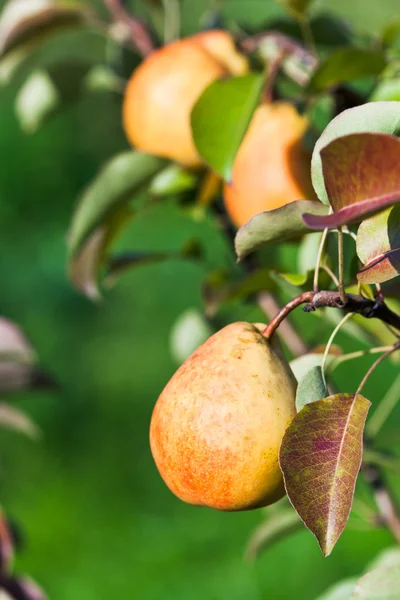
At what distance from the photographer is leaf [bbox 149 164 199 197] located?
946 millimetres

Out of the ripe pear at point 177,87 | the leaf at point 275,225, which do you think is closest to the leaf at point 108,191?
the ripe pear at point 177,87

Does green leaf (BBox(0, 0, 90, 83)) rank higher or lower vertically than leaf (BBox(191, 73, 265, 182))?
higher

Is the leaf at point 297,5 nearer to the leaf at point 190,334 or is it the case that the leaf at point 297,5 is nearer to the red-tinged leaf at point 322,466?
the leaf at point 190,334

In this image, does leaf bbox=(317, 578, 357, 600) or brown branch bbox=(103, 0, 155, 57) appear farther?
A: brown branch bbox=(103, 0, 155, 57)

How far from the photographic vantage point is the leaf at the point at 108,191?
2.84 feet

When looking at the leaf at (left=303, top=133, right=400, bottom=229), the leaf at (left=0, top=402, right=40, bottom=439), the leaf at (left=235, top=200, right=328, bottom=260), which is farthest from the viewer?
the leaf at (left=0, top=402, right=40, bottom=439)

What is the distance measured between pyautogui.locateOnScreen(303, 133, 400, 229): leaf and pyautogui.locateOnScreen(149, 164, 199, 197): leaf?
504 millimetres

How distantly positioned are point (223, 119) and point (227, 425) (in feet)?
1.13

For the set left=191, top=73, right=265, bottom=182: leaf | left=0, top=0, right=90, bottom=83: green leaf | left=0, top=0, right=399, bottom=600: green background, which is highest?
left=0, top=0, right=90, bottom=83: green leaf

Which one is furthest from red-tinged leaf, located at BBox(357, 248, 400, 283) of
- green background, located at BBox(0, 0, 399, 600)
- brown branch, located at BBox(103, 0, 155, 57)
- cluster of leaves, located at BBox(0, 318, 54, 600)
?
green background, located at BBox(0, 0, 399, 600)

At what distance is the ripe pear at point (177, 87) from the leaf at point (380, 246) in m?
0.39

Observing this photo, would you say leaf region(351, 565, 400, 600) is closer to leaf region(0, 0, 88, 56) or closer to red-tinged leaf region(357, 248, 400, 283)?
red-tinged leaf region(357, 248, 400, 283)

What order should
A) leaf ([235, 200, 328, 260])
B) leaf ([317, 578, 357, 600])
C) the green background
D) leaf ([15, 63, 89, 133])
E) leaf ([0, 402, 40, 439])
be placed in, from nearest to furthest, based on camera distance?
leaf ([235, 200, 328, 260])
leaf ([317, 578, 357, 600])
leaf ([0, 402, 40, 439])
leaf ([15, 63, 89, 133])
the green background

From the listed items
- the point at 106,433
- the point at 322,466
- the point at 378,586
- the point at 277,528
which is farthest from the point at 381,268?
the point at 106,433
